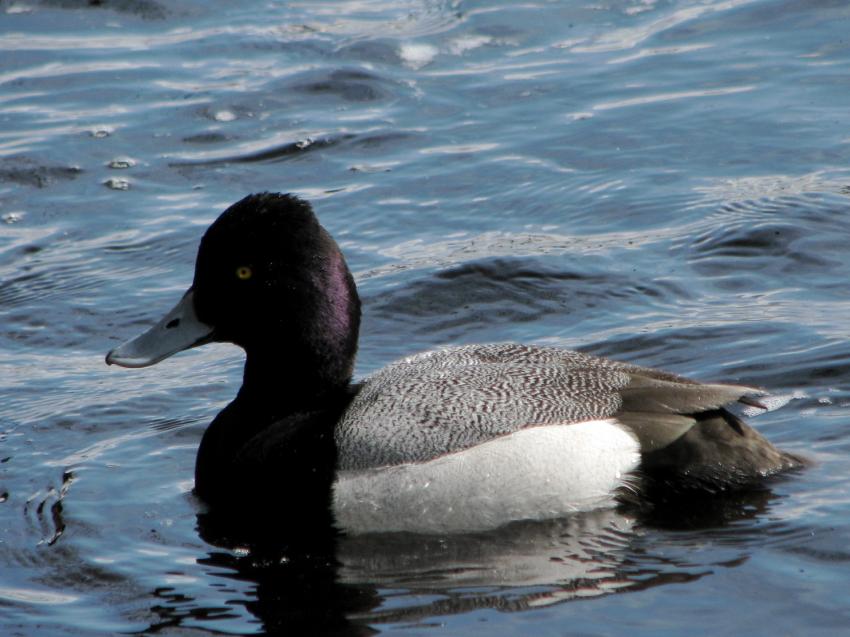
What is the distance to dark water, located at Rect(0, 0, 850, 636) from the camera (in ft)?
19.7

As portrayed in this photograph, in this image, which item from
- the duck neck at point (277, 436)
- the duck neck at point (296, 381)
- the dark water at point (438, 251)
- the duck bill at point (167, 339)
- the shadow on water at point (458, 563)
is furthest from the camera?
the duck bill at point (167, 339)

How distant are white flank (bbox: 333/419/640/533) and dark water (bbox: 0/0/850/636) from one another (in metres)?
0.10

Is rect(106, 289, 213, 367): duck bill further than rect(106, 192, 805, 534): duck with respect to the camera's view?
Yes

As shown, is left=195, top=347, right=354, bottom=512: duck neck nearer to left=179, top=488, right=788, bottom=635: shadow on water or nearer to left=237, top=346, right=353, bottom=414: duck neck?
left=237, top=346, right=353, bottom=414: duck neck

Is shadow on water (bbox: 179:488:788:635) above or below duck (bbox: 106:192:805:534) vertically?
below

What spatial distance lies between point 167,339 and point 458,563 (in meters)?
1.90

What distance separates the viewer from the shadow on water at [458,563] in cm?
582

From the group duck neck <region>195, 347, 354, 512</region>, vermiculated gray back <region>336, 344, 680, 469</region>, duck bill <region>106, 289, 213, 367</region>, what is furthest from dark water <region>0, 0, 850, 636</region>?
duck bill <region>106, 289, 213, 367</region>

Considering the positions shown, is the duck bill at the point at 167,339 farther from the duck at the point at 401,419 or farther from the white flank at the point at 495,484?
the white flank at the point at 495,484

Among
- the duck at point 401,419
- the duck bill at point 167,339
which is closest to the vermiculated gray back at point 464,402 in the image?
the duck at point 401,419

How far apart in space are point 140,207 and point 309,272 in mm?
4098

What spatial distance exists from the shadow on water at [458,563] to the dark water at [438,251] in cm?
2

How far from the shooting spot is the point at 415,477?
6410mm

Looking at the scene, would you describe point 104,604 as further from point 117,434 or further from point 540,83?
point 540,83
